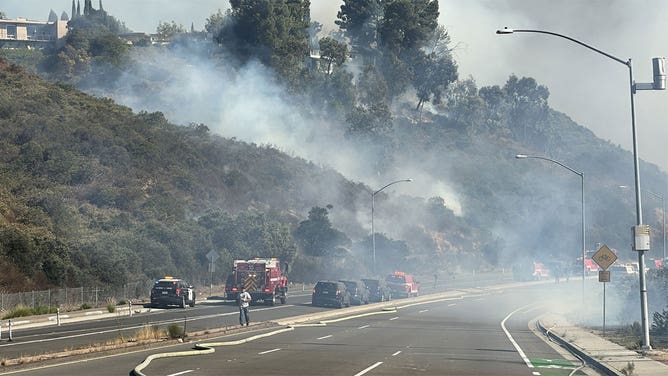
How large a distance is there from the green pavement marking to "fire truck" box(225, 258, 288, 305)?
99.5ft

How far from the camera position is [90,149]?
3652 inches

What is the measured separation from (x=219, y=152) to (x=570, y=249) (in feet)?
198

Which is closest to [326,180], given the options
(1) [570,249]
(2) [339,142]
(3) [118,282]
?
(2) [339,142]

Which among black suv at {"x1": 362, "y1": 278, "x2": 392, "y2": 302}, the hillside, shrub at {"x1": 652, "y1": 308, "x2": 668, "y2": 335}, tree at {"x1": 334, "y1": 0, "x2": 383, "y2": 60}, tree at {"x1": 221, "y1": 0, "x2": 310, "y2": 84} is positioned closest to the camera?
shrub at {"x1": 652, "y1": 308, "x2": 668, "y2": 335}

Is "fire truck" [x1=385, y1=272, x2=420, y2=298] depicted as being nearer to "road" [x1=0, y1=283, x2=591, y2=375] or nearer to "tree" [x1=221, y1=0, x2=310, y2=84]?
"road" [x1=0, y1=283, x2=591, y2=375]

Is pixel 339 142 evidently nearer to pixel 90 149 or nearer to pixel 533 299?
pixel 90 149

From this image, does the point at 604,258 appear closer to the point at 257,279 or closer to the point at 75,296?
the point at 257,279

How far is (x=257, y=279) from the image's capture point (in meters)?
57.6

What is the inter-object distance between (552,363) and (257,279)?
3196cm

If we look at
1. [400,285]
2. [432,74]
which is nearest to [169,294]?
[400,285]

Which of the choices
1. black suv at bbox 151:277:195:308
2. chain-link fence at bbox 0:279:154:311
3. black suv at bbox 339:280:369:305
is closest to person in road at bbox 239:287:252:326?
chain-link fence at bbox 0:279:154:311

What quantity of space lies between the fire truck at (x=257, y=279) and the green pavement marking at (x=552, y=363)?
99.5ft

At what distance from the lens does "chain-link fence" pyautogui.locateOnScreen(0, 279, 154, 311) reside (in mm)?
47938

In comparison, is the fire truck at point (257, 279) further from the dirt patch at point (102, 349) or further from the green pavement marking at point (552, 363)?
the green pavement marking at point (552, 363)
